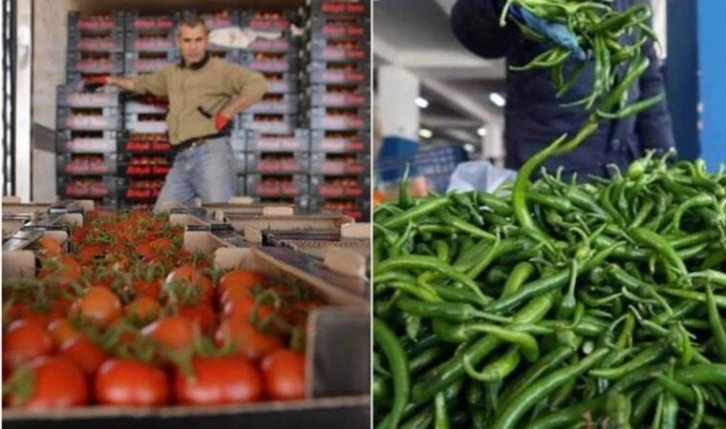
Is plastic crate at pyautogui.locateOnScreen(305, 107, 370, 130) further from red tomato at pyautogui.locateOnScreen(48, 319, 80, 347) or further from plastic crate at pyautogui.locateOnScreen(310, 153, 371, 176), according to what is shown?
red tomato at pyautogui.locateOnScreen(48, 319, 80, 347)

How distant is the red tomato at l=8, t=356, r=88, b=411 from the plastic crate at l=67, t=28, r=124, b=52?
65 centimetres

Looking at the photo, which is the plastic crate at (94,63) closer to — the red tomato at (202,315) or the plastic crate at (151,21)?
the plastic crate at (151,21)

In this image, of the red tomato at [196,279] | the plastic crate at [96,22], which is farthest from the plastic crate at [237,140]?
the red tomato at [196,279]

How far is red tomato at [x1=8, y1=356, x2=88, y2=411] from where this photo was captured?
748 mm

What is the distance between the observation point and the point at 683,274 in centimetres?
147

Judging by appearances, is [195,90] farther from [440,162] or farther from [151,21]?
[440,162]

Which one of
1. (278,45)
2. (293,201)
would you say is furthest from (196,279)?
(278,45)

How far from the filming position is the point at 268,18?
1.52 metres

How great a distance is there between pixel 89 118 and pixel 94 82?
0.18ft

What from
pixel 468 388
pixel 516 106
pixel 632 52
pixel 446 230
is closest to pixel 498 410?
pixel 468 388

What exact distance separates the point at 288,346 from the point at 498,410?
55 centimetres

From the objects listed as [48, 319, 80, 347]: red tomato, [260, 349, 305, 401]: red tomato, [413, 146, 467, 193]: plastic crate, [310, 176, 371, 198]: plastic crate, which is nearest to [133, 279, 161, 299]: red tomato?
[48, 319, 80, 347]: red tomato

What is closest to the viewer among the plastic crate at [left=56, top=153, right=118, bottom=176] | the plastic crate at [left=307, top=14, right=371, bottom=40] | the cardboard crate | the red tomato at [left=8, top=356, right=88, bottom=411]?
the red tomato at [left=8, top=356, right=88, bottom=411]

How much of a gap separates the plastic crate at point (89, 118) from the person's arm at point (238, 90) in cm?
17
